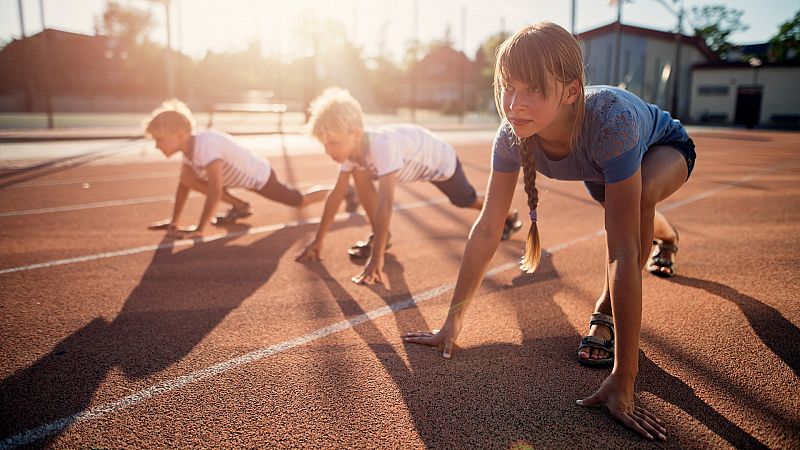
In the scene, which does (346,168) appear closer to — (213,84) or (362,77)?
(213,84)

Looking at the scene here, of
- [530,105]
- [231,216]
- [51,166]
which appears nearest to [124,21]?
[51,166]

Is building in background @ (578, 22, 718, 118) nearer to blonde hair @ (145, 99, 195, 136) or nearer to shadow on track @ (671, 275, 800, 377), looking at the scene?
shadow on track @ (671, 275, 800, 377)

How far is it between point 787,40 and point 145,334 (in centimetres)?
6690

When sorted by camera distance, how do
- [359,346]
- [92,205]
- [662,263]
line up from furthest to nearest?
[92,205], [662,263], [359,346]

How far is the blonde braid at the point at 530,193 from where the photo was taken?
254cm

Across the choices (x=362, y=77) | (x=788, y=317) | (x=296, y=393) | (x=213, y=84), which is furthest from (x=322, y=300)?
(x=362, y=77)

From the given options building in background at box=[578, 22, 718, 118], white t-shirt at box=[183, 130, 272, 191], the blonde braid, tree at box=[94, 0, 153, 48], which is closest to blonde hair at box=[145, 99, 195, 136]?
white t-shirt at box=[183, 130, 272, 191]

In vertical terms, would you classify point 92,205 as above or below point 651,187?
below

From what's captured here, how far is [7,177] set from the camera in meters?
9.10

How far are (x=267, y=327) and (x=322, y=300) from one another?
1.73 feet

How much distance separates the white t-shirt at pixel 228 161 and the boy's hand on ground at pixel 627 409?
4.46 metres

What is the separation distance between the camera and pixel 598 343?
269 cm

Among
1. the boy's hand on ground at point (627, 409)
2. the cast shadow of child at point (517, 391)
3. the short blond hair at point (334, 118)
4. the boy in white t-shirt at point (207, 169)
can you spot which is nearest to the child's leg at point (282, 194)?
the boy in white t-shirt at point (207, 169)

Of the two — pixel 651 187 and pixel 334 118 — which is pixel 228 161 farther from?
pixel 651 187
